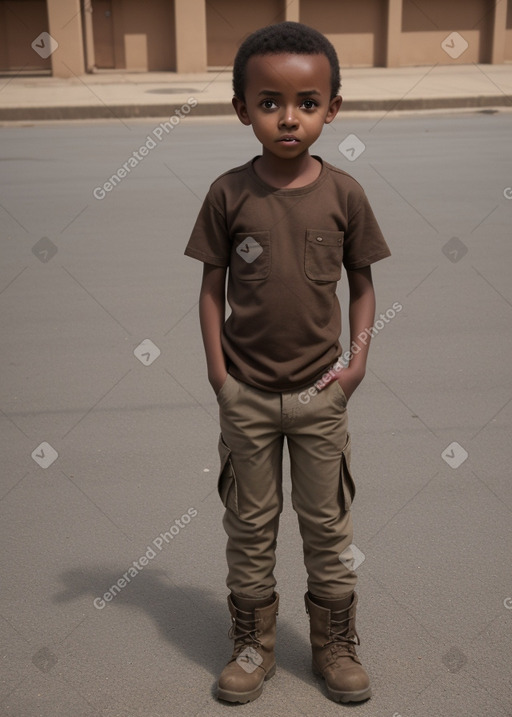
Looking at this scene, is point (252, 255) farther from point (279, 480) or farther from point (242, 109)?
point (279, 480)

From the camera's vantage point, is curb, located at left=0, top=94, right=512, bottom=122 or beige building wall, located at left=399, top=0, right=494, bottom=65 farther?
beige building wall, located at left=399, top=0, right=494, bottom=65

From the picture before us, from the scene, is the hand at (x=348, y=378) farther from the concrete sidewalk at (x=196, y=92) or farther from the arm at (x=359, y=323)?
the concrete sidewalk at (x=196, y=92)

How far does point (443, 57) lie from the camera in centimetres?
3011

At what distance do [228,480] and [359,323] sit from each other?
1.83 feet

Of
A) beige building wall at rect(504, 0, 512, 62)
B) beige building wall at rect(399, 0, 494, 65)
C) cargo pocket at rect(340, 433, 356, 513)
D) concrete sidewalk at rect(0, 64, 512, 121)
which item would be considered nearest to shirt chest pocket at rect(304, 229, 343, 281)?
cargo pocket at rect(340, 433, 356, 513)

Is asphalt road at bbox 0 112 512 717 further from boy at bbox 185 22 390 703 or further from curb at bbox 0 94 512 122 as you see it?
curb at bbox 0 94 512 122

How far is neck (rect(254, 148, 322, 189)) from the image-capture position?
2496mm

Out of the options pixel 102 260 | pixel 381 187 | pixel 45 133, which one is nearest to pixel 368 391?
pixel 102 260

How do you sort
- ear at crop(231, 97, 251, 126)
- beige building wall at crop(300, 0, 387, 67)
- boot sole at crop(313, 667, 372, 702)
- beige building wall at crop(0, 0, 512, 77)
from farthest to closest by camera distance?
A: beige building wall at crop(300, 0, 387, 67) < beige building wall at crop(0, 0, 512, 77) < boot sole at crop(313, 667, 372, 702) < ear at crop(231, 97, 251, 126)

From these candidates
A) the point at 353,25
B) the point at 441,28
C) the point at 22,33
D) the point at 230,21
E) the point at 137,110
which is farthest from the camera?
the point at 441,28

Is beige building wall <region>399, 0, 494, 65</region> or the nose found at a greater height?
the nose

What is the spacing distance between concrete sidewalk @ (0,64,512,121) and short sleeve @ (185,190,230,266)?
1595 cm

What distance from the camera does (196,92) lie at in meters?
21.1

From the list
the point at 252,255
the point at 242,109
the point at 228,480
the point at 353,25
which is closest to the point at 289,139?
the point at 242,109
